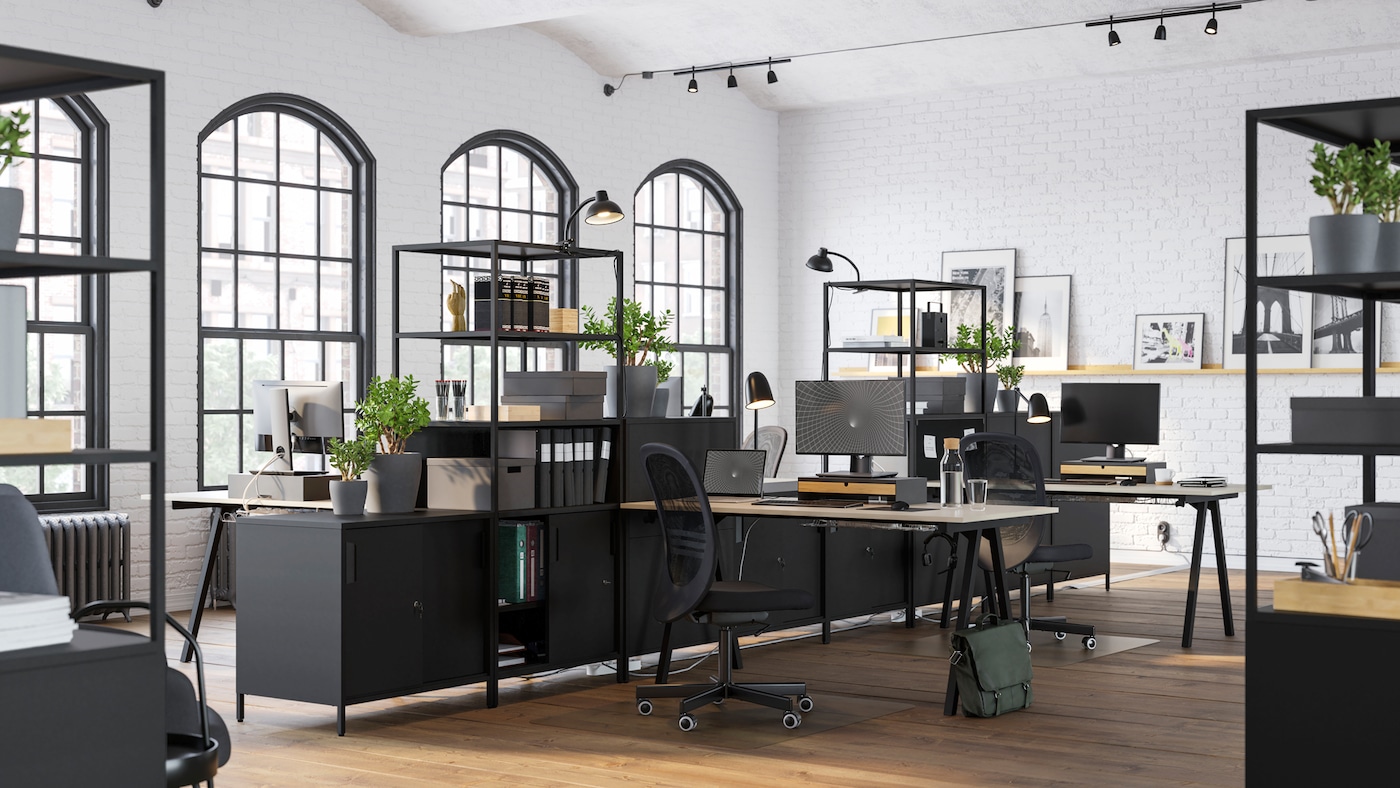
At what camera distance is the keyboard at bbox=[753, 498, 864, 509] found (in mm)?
6410

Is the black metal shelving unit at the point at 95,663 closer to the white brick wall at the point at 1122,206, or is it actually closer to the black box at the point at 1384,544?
the black box at the point at 1384,544

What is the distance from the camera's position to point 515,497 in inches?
244

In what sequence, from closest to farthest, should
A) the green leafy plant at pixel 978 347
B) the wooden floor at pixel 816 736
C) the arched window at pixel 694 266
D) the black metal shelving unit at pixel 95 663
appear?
the black metal shelving unit at pixel 95 663
the wooden floor at pixel 816 736
the green leafy plant at pixel 978 347
the arched window at pixel 694 266

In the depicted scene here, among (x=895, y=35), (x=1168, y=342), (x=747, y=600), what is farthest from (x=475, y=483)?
(x=1168, y=342)

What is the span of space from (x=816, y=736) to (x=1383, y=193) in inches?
110

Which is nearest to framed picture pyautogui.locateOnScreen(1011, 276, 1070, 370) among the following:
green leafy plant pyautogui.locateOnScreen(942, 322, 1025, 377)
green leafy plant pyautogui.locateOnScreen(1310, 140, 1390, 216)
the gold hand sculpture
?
green leafy plant pyautogui.locateOnScreen(942, 322, 1025, 377)

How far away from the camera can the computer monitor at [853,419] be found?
6473 millimetres

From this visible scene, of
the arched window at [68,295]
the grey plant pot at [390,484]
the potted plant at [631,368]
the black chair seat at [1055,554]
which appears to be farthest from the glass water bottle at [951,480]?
the arched window at [68,295]

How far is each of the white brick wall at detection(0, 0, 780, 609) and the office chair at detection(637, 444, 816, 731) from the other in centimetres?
397

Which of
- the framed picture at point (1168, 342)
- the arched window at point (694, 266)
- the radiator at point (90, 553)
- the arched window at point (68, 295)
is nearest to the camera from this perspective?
the radiator at point (90, 553)

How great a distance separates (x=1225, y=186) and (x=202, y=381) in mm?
6843

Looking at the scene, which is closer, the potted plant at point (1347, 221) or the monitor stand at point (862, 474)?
the potted plant at point (1347, 221)

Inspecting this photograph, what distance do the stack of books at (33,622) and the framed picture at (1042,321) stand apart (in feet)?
30.3

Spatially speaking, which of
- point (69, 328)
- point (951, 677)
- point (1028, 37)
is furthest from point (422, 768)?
point (1028, 37)
